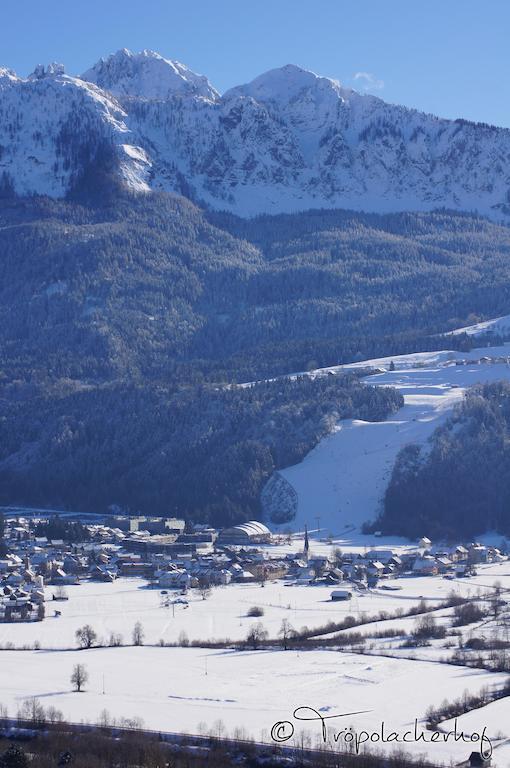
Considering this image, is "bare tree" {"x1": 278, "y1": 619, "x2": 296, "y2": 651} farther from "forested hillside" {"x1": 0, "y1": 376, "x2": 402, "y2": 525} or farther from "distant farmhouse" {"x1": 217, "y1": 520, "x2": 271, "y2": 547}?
"forested hillside" {"x1": 0, "y1": 376, "x2": 402, "y2": 525}

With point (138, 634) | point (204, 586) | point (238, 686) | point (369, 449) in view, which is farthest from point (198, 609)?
point (369, 449)

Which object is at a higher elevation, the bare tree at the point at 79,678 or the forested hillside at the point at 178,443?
the forested hillside at the point at 178,443

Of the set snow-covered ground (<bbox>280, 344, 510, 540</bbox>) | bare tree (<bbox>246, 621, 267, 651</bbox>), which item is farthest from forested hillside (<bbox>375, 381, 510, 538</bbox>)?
bare tree (<bbox>246, 621, 267, 651</bbox>)

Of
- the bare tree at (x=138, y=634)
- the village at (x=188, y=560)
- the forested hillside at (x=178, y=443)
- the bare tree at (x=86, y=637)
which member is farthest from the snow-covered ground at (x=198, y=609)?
the forested hillside at (x=178, y=443)

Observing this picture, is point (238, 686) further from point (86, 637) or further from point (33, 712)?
point (86, 637)

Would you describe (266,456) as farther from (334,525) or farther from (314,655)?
(314,655)

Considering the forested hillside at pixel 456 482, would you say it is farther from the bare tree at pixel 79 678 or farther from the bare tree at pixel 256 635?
the bare tree at pixel 79 678

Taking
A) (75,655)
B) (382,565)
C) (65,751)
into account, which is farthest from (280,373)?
(65,751)
